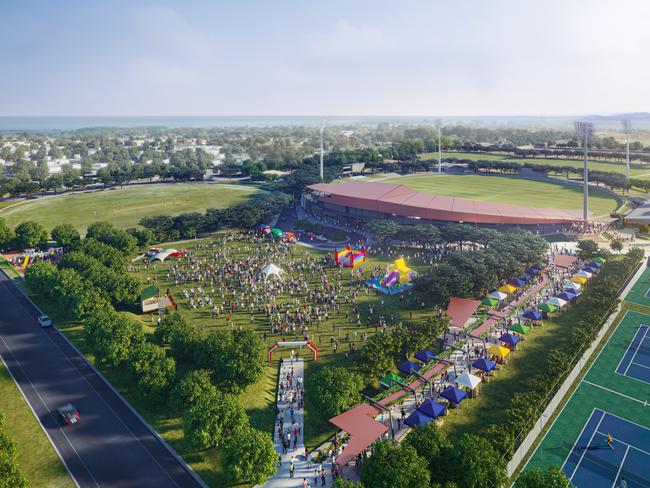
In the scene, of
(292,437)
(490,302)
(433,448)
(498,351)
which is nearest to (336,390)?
(292,437)

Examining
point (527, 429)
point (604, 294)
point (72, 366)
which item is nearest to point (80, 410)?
point (72, 366)

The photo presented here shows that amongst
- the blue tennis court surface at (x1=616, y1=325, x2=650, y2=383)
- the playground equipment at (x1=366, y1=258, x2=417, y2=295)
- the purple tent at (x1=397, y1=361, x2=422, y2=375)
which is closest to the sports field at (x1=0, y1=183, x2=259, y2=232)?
the playground equipment at (x1=366, y1=258, x2=417, y2=295)

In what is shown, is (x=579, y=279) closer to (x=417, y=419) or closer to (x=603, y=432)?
(x=603, y=432)

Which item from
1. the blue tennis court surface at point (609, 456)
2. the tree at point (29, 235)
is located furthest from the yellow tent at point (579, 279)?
the tree at point (29, 235)

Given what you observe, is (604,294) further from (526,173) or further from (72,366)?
(526,173)

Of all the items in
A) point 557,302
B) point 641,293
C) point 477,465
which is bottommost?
point 477,465

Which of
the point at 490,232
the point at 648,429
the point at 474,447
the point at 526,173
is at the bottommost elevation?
the point at 648,429
